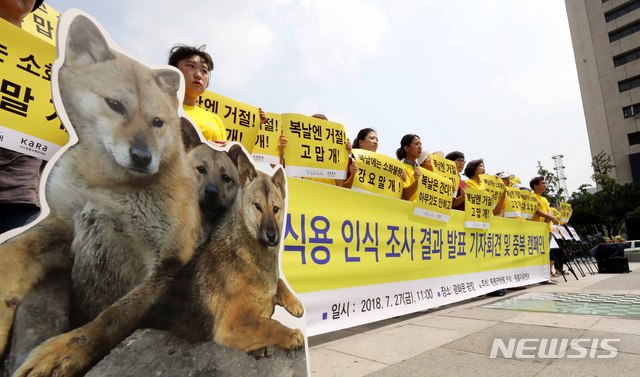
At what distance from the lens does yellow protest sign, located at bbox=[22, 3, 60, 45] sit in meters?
2.16

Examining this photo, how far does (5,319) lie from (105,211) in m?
0.42

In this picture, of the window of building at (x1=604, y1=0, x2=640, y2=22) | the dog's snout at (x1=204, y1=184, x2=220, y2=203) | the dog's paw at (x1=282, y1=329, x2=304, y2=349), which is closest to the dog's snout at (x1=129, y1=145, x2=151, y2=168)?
the dog's snout at (x1=204, y1=184, x2=220, y2=203)

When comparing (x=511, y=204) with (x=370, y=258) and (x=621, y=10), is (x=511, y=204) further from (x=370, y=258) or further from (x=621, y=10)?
(x=621, y=10)

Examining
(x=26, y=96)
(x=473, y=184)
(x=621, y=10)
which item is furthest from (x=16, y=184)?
(x=621, y=10)

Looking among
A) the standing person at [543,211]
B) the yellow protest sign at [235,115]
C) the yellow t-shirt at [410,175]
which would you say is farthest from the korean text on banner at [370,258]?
the standing person at [543,211]

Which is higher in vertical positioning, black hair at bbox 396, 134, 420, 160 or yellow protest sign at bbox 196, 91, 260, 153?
black hair at bbox 396, 134, 420, 160

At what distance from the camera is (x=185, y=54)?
2.47m

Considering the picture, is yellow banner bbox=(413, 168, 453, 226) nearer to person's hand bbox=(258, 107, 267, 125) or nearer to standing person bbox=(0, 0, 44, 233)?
person's hand bbox=(258, 107, 267, 125)

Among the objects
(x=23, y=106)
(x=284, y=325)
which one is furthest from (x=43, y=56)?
(x=284, y=325)

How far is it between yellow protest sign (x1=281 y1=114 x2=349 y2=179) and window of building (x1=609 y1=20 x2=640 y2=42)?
49.2 meters

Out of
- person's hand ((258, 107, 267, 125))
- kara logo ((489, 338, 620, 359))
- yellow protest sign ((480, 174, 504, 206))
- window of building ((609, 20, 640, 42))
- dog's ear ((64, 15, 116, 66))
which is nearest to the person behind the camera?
dog's ear ((64, 15, 116, 66))

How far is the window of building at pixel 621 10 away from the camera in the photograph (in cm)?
3719

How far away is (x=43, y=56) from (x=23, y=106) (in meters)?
0.25

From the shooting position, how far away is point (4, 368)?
1.07 metres
